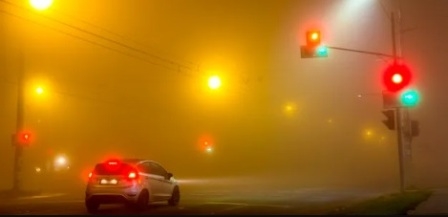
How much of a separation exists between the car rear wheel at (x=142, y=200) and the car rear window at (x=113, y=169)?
0.78m

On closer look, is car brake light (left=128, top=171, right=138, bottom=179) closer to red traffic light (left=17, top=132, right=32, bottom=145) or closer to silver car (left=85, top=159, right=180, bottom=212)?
silver car (left=85, top=159, right=180, bottom=212)

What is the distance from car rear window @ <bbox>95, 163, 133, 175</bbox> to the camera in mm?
20359

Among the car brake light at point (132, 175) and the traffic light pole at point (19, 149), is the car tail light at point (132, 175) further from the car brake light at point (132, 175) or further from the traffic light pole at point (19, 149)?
the traffic light pole at point (19, 149)

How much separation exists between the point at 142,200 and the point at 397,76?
299 inches

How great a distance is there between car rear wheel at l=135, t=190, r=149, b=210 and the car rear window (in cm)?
78

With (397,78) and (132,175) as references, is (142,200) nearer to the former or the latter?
(132,175)

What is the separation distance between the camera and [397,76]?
60.5ft

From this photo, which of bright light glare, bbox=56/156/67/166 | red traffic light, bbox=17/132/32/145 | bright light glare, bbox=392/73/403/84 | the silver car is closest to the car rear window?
the silver car

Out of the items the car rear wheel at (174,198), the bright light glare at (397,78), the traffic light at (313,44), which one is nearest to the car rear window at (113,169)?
the car rear wheel at (174,198)

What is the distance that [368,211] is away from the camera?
59.8ft

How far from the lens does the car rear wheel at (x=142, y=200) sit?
66.5 ft

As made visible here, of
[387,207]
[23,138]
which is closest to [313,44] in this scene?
[387,207]

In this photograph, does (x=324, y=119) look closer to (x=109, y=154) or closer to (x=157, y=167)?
(x=109, y=154)

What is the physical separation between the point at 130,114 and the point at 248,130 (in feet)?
42.8
